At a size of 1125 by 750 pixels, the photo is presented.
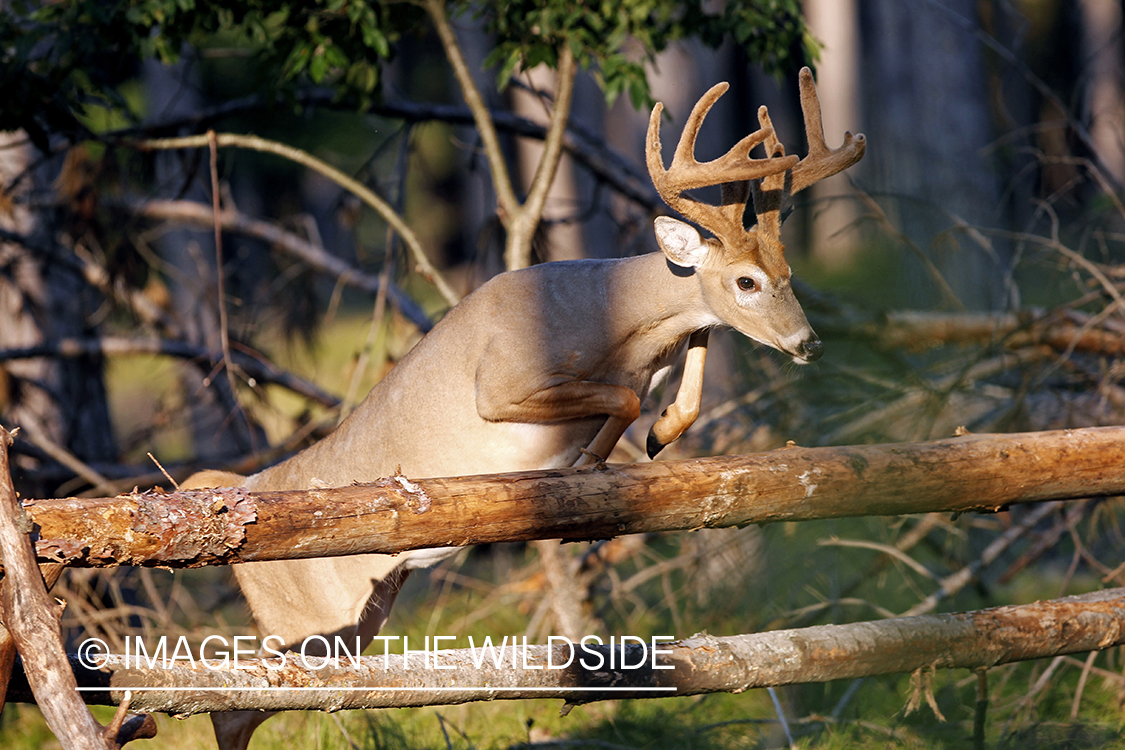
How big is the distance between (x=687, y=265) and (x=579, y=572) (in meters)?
2.84

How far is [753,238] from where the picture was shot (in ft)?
12.5

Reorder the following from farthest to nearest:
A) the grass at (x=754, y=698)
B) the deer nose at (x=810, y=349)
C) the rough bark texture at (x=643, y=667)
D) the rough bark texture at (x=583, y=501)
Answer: the grass at (x=754, y=698), the deer nose at (x=810, y=349), the rough bark texture at (x=643, y=667), the rough bark texture at (x=583, y=501)

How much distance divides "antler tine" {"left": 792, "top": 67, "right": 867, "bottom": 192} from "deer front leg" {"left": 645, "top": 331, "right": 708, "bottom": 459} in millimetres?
787

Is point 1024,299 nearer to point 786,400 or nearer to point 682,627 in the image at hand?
point 786,400

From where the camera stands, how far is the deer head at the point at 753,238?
3.67 m

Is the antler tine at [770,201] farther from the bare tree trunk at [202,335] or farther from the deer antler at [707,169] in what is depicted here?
the bare tree trunk at [202,335]

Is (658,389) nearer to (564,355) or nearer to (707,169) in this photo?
(564,355)

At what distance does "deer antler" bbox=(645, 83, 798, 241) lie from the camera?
11.5 ft

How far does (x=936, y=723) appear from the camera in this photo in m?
4.93

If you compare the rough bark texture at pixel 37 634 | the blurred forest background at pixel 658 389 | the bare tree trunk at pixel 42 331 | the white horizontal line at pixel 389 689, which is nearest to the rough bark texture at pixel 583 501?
the rough bark texture at pixel 37 634

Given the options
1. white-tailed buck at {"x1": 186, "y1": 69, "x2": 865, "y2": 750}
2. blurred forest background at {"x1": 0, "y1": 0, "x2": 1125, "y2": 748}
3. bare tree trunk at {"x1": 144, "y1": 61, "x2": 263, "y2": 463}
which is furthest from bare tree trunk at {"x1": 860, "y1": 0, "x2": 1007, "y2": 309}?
bare tree trunk at {"x1": 144, "y1": 61, "x2": 263, "y2": 463}

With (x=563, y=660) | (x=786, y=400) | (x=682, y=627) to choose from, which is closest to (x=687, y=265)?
(x=563, y=660)

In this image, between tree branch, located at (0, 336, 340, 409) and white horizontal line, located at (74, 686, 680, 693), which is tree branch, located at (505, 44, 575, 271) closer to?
tree branch, located at (0, 336, 340, 409)

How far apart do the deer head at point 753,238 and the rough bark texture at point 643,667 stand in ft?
3.40
